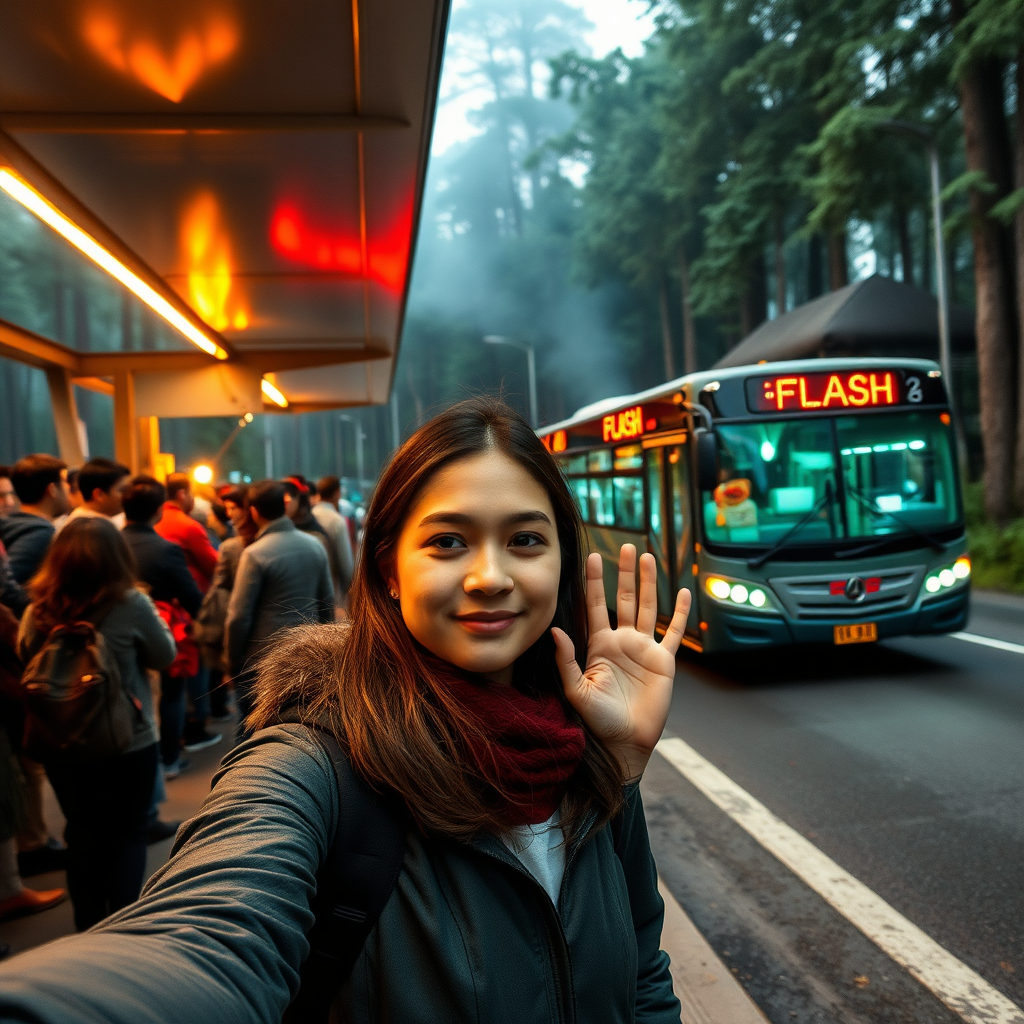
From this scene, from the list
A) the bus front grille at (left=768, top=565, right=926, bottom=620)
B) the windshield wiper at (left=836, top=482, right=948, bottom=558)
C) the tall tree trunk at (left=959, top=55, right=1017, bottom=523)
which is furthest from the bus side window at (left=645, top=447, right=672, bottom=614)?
the tall tree trunk at (left=959, top=55, right=1017, bottom=523)

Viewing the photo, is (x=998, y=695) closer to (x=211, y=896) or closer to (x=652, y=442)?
(x=652, y=442)

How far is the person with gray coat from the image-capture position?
5.15m

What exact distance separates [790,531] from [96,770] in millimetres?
6533

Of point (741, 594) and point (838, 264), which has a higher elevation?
point (838, 264)

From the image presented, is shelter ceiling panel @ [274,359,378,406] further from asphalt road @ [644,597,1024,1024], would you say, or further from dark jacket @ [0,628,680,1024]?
dark jacket @ [0,628,680,1024]

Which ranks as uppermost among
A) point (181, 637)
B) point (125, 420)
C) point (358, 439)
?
point (358, 439)

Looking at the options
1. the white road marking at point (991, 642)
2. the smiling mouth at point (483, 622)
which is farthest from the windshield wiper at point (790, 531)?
the smiling mouth at point (483, 622)

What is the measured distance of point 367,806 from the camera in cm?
131

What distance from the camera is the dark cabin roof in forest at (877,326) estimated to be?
22.8m

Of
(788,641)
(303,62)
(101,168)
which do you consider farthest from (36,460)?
(788,641)

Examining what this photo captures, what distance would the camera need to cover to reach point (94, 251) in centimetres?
660

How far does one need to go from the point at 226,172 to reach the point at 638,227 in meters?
35.8

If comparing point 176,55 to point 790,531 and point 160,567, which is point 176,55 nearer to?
point 160,567

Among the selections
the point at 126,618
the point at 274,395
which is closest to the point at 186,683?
the point at 126,618
